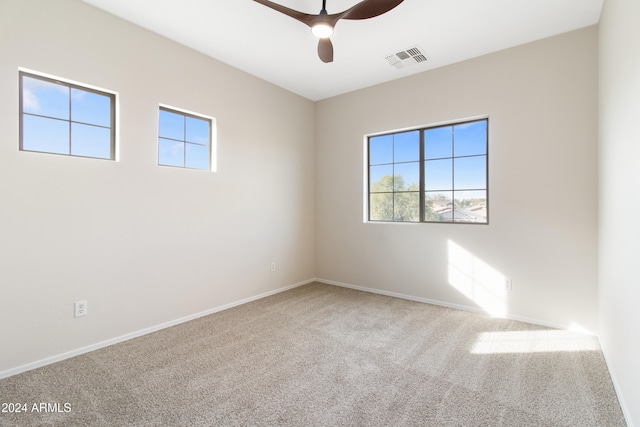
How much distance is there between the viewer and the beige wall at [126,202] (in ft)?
7.11

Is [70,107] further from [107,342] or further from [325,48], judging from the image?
[325,48]

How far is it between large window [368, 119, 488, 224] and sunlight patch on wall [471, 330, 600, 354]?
1.22 meters

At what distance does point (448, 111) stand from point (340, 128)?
1536 mm

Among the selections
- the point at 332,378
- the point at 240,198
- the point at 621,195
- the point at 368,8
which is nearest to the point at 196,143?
the point at 240,198

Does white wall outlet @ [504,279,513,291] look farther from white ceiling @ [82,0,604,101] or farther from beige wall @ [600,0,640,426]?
white ceiling @ [82,0,604,101]

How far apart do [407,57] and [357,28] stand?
2.70 ft

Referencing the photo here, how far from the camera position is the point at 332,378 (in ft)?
6.81

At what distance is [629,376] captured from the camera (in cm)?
166

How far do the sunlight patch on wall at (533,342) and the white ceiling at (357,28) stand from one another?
9.20 feet

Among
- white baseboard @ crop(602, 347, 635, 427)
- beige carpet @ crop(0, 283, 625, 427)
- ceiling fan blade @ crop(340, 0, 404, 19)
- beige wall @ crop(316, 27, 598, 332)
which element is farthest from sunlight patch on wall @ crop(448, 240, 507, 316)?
ceiling fan blade @ crop(340, 0, 404, 19)

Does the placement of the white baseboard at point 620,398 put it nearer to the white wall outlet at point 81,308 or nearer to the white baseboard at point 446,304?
the white baseboard at point 446,304

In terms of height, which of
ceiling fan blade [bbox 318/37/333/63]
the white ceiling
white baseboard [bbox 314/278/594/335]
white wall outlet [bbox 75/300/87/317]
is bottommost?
white baseboard [bbox 314/278/594/335]

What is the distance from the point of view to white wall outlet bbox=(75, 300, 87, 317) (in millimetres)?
2436

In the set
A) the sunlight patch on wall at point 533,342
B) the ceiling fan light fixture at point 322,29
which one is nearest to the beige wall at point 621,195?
the sunlight patch on wall at point 533,342
